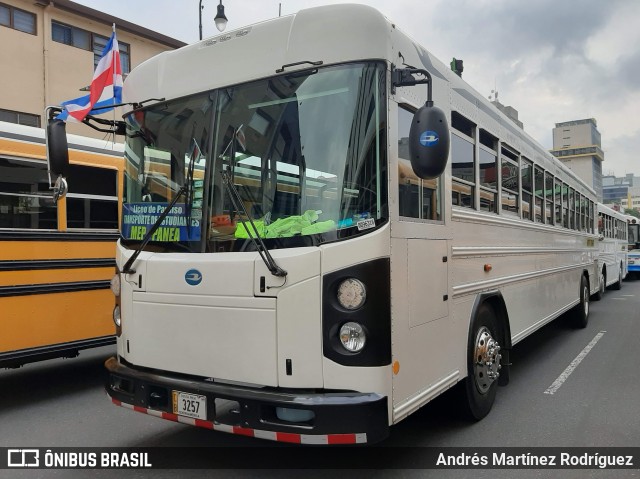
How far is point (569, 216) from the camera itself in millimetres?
8930

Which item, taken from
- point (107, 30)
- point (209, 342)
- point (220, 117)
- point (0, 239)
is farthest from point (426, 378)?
point (107, 30)

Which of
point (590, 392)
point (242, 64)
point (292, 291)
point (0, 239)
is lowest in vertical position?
point (590, 392)

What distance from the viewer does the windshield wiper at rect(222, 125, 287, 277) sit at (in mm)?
3152

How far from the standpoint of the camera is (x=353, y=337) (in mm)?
3072

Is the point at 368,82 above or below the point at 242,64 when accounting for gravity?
below

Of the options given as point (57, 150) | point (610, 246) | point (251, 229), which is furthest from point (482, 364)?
point (610, 246)

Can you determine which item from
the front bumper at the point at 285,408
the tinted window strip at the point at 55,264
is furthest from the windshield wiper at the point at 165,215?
the tinted window strip at the point at 55,264

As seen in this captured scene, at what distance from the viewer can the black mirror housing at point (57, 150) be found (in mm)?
4059

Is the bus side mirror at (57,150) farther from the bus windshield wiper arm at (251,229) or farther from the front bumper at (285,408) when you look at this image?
the front bumper at (285,408)

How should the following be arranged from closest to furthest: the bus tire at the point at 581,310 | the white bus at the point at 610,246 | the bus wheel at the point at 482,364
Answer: the bus wheel at the point at 482,364 → the bus tire at the point at 581,310 → the white bus at the point at 610,246

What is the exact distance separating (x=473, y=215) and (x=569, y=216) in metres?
5.18

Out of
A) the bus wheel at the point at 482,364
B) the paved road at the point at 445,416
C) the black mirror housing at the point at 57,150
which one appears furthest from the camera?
the bus wheel at the point at 482,364

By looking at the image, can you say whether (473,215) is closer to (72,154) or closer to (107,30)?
(72,154)

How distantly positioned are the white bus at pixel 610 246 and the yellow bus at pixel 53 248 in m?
10.7
